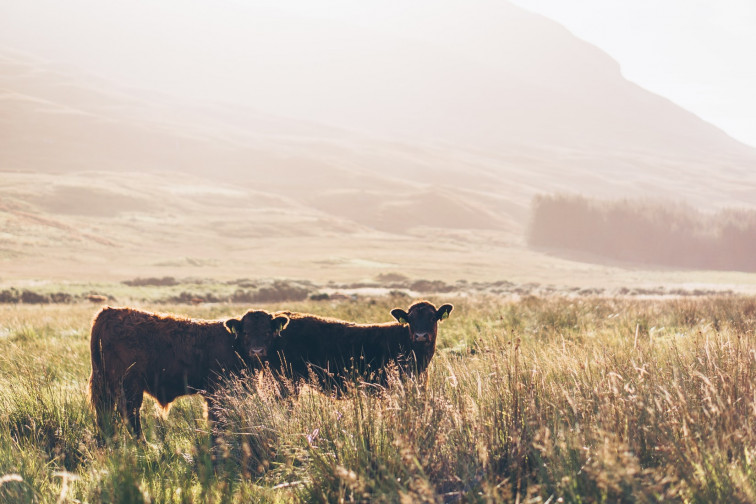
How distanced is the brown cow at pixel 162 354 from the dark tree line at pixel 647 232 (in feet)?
364

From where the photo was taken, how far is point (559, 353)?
6.17 metres

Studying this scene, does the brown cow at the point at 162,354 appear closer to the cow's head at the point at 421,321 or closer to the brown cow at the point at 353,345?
the brown cow at the point at 353,345

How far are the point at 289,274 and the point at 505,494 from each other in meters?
70.0

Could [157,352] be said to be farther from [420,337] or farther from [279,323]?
[420,337]

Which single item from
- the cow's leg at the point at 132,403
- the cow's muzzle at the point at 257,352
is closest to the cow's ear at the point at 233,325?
the cow's muzzle at the point at 257,352

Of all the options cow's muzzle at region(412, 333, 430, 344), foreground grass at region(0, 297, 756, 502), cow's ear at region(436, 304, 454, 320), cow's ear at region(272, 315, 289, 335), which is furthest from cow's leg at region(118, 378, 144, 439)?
cow's ear at region(436, 304, 454, 320)

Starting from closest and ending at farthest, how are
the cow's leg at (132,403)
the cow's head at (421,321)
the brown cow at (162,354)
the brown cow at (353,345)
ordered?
the cow's leg at (132,403) < the brown cow at (162,354) < the brown cow at (353,345) < the cow's head at (421,321)

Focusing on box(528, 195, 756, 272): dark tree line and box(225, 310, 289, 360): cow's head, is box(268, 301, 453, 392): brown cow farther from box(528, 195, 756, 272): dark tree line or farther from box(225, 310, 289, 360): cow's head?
box(528, 195, 756, 272): dark tree line

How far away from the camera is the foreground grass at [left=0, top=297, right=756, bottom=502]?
323 centimetres

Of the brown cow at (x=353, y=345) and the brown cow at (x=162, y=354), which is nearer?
the brown cow at (x=162, y=354)

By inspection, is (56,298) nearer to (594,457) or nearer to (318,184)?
(594,457)

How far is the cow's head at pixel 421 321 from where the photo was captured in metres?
7.47

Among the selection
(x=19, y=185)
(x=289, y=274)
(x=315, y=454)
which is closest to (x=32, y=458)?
(x=315, y=454)

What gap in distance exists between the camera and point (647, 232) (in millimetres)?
111938
